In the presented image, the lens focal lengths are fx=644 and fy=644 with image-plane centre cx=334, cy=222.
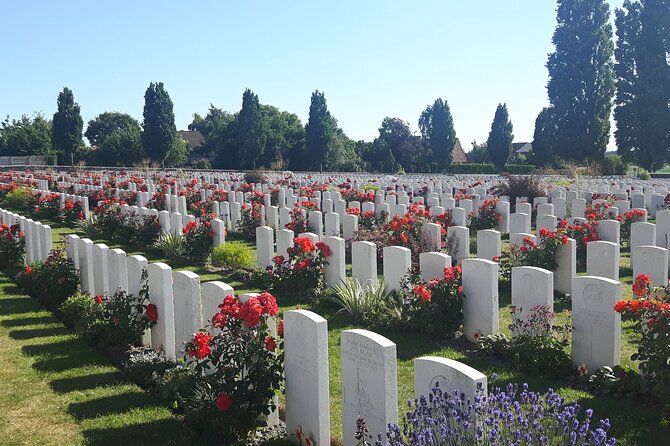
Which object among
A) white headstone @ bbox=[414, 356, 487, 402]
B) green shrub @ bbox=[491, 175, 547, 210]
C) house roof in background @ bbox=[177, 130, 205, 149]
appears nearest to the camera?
white headstone @ bbox=[414, 356, 487, 402]

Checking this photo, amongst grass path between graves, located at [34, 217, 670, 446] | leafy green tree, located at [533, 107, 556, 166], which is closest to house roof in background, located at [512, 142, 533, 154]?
leafy green tree, located at [533, 107, 556, 166]

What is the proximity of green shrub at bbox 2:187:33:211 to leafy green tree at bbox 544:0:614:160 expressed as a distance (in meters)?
32.0

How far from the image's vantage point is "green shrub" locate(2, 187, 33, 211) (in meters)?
24.5

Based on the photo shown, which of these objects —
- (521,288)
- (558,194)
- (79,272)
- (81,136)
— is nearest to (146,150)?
(81,136)

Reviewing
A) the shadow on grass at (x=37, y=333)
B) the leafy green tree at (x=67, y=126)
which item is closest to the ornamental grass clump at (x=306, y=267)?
the shadow on grass at (x=37, y=333)

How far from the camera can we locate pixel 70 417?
5.76m

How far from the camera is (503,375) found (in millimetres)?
6570

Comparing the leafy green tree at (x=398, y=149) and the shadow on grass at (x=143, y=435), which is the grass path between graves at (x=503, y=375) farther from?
the leafy green tree at (x=398, y=149)

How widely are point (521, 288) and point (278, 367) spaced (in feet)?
11.2

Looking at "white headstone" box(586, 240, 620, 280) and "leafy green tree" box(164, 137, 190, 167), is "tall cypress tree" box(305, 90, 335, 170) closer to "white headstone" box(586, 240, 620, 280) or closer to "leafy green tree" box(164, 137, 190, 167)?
"leafy green tree" box(164, 137, 190, 167)

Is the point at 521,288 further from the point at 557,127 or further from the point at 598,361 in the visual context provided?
the point at 557,127

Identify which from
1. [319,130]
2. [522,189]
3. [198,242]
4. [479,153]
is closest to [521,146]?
[479,153]

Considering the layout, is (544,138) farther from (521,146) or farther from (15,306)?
(521,146)

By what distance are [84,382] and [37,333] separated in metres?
2.20
